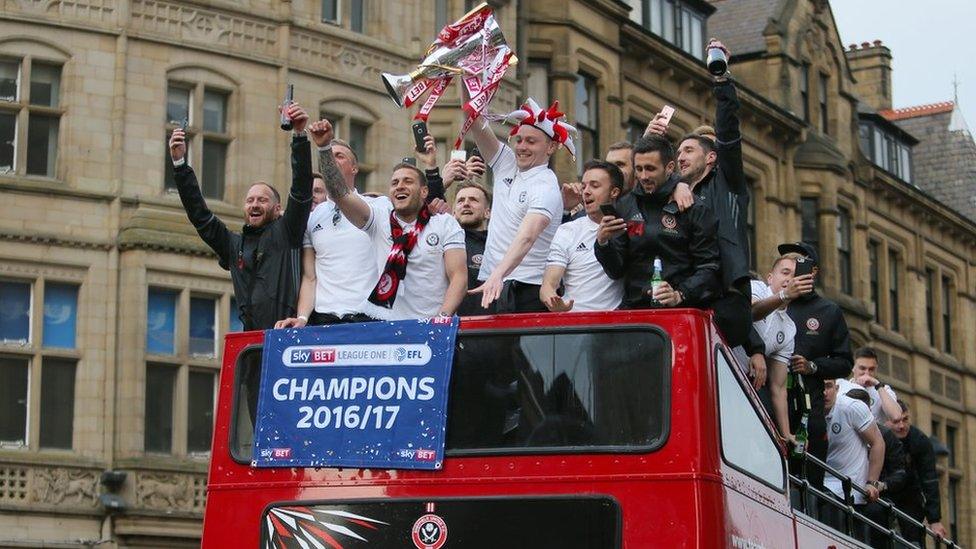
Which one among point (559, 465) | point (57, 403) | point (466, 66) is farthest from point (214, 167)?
point (559, 465)

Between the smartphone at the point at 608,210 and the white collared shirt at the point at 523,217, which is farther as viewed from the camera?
the white collared shirt at the point at 523,217

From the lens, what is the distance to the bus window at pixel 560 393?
1005 cm

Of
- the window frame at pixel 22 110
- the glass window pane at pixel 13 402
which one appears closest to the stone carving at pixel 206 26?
the window frame at pixel 22 110

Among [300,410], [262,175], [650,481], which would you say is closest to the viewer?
[650,481]

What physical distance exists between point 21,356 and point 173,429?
243 centimetres

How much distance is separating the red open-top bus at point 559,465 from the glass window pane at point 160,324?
17.2 meters

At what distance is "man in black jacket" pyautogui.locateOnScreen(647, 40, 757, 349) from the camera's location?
1058cm

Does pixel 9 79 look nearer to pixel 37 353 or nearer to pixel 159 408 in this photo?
pixel 37 353

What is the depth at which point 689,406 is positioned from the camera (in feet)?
32.7

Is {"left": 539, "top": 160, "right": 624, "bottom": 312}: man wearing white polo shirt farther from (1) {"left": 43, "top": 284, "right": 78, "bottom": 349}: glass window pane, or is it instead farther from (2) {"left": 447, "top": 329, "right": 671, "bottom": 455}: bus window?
(1) {"left": 43, "top": 284, "right": 78, "bottom": 349}: glass window pane

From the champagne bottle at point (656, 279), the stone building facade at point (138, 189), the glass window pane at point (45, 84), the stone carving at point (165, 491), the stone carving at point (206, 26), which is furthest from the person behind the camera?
the stone carving at point (206, 26)

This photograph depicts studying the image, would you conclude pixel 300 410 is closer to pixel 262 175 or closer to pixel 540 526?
pixel 540 526

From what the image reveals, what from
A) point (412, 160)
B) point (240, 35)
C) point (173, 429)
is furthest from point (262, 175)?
point (412, 160)

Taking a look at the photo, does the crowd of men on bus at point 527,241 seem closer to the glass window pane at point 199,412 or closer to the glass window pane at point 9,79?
the glass window pane at point 199,412
